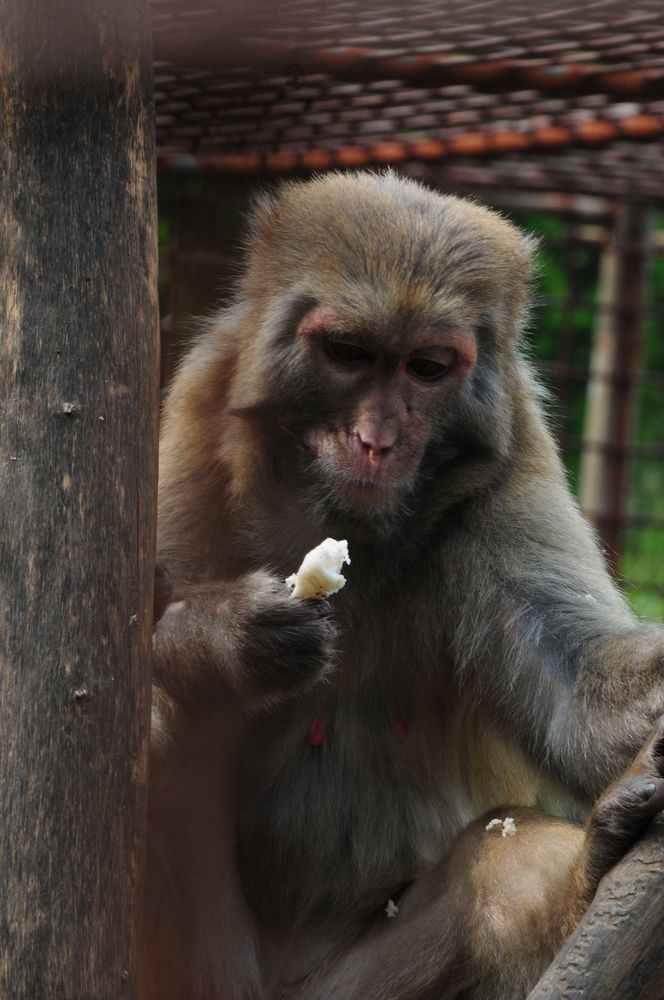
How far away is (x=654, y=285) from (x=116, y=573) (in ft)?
33.5

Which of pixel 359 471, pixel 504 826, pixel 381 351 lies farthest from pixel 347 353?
pixel 504 826

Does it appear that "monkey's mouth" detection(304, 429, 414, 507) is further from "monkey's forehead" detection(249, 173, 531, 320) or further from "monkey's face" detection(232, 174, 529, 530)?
"monkey's forehead" detection(249, 173, 531, 320)

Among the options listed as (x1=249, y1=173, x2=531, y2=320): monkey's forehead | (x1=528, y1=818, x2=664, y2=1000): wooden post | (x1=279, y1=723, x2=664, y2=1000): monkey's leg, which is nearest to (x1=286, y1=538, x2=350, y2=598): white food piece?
(x1=249, y1=173, x2=531, y2=320): monkey's forehead

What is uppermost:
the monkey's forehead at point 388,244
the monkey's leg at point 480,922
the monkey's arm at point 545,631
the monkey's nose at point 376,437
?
the monkey's forehead at point 388,244

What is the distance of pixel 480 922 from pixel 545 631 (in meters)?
0.74

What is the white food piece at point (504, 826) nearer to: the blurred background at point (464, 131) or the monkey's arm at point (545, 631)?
the monkey's arm at point (545, 631)

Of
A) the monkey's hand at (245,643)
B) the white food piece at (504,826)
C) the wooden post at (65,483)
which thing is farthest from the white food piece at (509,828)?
the wooden post at (65,483)

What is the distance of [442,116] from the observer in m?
5.52

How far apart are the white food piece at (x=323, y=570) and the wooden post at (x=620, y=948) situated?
2.89 ft

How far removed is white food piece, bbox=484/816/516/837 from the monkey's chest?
319mm

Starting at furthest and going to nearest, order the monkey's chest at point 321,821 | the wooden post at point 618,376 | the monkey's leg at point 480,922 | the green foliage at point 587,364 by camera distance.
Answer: the green foliage at point 587,364 < the wooden post at point 618,376 < the monkey's chest at point 321,821 < the monkey's leg at point 480,922

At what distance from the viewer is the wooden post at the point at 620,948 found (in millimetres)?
2570

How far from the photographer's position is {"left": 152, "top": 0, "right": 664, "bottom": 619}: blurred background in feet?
12.3

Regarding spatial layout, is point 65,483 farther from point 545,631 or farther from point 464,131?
point 464,131
